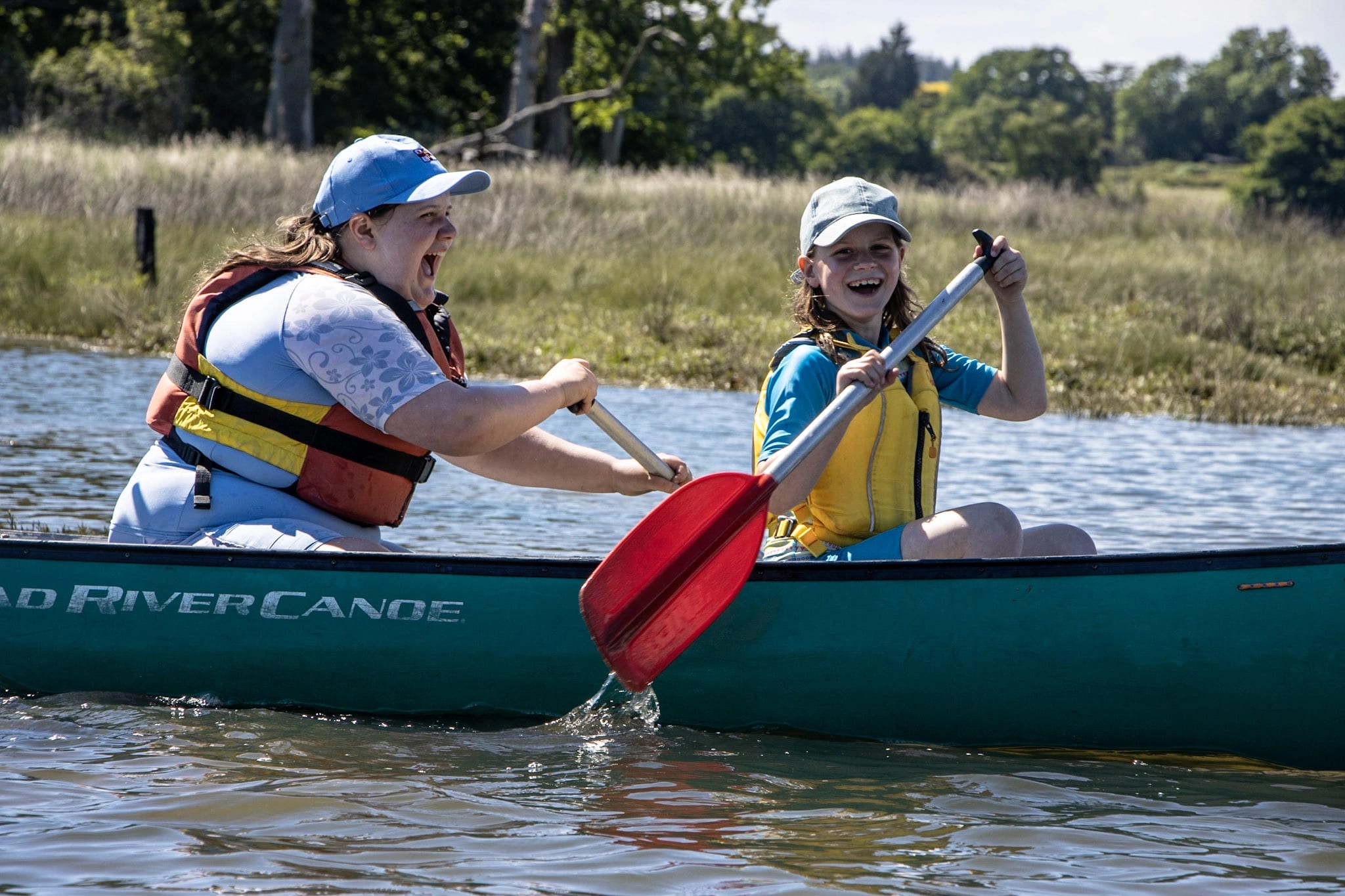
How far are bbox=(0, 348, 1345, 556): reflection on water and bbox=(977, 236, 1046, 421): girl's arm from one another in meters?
1.35

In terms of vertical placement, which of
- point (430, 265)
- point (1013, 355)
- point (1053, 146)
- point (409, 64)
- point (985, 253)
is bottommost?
point (1013, 355)

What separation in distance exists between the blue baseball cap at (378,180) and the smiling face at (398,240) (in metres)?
0.03

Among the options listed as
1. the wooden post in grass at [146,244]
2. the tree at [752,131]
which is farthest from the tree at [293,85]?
the tree at [752,131]

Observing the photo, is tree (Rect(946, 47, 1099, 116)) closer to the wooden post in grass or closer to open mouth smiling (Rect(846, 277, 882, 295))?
the wooden post in grass

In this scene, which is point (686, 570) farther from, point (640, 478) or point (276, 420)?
point (276, 420)

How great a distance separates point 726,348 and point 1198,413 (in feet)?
9.60

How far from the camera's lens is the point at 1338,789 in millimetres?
3133

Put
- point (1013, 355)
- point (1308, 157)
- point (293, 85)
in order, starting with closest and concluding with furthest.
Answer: point (1013, 355) → point (293, 85) → point (1308, 157)

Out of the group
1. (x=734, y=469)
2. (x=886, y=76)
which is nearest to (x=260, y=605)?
(x=734, y=469)

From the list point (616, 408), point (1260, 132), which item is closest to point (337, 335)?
point (616, 408)

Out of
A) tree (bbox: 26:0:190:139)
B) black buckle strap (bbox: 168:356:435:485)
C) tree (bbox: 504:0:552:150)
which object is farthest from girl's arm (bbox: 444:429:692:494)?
tree (bbox: 26:0:190:139)

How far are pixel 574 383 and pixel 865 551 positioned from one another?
711mm

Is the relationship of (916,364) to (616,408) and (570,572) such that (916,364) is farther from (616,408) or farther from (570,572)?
(616,408)

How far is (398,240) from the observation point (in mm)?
3297
